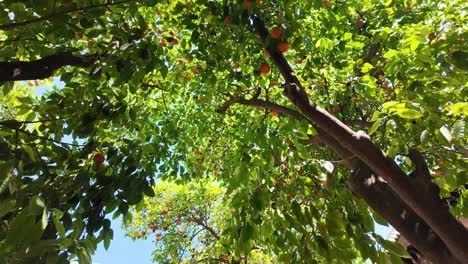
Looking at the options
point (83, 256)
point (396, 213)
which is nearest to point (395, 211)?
point (396, 213)

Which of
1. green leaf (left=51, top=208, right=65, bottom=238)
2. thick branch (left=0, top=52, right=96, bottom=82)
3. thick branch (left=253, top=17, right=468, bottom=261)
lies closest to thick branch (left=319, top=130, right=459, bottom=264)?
thick branch (left=253, top=17, right=468, bottom=261)

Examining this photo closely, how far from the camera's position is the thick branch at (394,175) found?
2.74 metres

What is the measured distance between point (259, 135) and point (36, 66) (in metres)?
1.85

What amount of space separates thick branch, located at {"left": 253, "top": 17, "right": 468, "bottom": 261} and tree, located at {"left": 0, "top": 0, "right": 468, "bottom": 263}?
0.01m

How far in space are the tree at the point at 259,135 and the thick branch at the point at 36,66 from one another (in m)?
0.01

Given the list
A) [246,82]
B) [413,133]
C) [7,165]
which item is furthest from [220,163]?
[7,165]

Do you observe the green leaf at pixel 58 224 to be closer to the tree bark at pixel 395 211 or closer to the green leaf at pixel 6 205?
the green leaf at pixel 6 205

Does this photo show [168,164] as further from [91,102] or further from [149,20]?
[91,102]

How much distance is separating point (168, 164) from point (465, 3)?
4805mm

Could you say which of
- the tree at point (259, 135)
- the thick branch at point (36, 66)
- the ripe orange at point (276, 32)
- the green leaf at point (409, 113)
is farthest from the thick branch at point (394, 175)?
the thick branch at point (36, 66)

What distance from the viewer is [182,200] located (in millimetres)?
10953

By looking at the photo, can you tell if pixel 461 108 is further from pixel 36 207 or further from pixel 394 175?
pixel 36 207

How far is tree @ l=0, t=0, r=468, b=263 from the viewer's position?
85.4 inches

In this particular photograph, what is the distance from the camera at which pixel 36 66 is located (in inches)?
102
